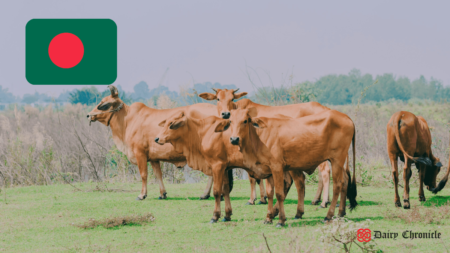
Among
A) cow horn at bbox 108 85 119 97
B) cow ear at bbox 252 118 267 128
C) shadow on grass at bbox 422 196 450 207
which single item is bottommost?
shadow on grass at bbox 422 196 450 207

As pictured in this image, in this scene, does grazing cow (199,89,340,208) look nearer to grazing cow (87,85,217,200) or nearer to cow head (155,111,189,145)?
grazing cow (87,85,217,200)

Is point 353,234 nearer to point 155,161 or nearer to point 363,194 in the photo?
point 363,194

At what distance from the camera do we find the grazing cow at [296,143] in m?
7.31

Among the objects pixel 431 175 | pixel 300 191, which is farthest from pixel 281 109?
pixel 431 175

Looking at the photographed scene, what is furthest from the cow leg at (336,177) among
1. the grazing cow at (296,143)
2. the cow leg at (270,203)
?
the cow leg at (270,203)

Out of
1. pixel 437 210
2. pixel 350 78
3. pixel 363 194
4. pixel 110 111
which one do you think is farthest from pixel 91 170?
pixel 350 78

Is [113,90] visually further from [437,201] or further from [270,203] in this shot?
[437,201]

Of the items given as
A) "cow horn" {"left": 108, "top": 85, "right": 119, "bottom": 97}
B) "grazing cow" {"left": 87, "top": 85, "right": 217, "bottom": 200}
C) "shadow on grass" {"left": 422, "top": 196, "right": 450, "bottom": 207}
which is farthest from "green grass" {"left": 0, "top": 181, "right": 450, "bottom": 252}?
"cow horn" {"left": 108, "top": 85, "right": 119, "bottom": 97}

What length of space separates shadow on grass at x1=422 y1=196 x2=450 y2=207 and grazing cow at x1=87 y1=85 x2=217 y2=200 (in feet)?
14.3

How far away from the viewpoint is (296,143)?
7.36 meters

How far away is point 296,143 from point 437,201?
3.63m

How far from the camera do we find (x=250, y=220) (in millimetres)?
7738

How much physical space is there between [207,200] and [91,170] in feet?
19.3

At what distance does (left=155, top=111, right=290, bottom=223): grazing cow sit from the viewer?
764 cm
